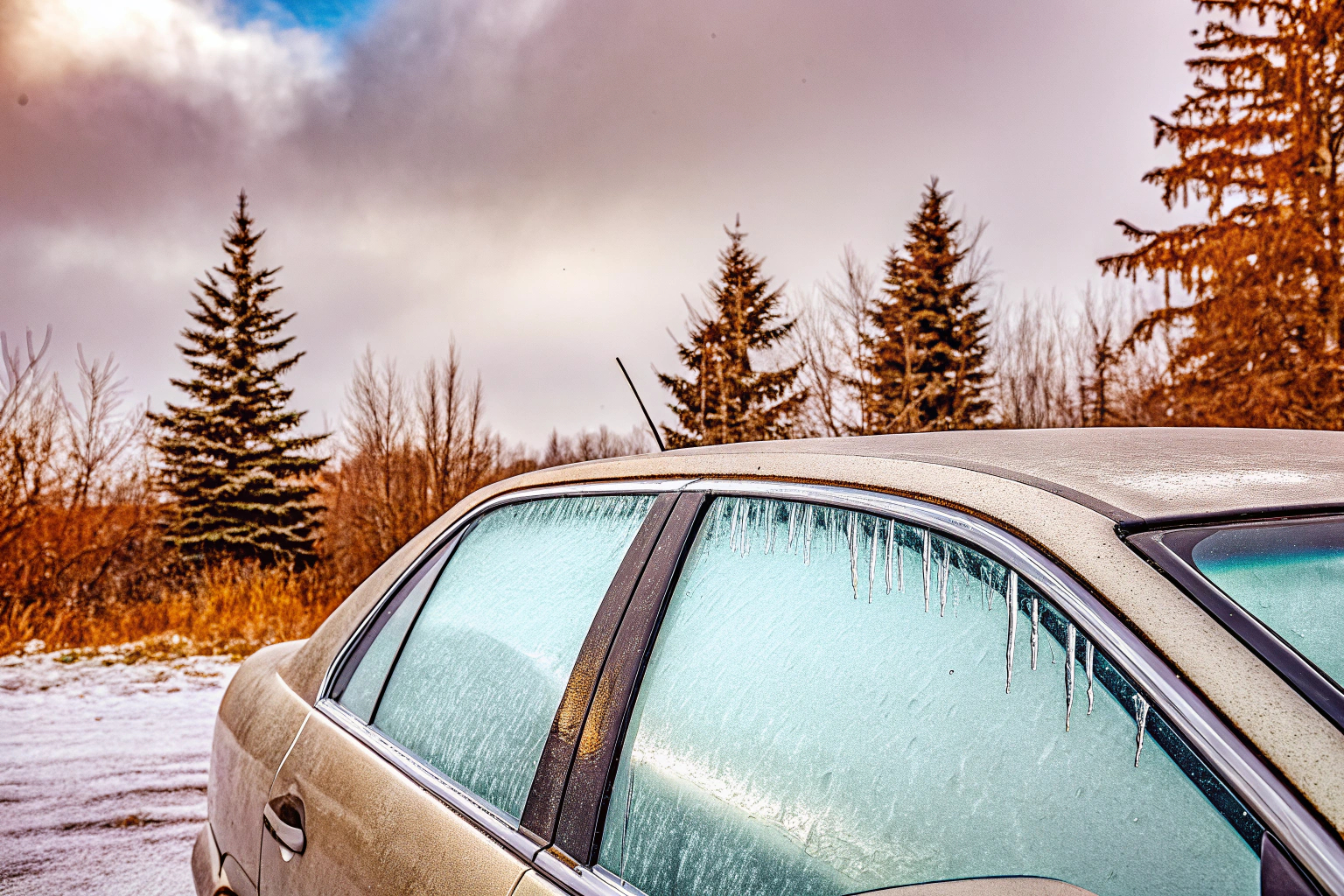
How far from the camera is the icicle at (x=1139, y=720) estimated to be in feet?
2.25

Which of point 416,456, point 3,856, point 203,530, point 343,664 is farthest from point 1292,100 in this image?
point 203,530

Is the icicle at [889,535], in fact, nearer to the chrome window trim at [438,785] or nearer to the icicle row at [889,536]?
the icicle row at [889,536]

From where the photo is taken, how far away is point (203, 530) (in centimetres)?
2395

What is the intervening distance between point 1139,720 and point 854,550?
40cm

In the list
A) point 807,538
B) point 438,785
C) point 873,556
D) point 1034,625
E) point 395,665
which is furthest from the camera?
point 395,665

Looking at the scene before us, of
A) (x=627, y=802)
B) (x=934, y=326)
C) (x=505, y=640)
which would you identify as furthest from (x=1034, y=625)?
(x=934, y=326)

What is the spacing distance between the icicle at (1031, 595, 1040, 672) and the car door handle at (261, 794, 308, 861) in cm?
134

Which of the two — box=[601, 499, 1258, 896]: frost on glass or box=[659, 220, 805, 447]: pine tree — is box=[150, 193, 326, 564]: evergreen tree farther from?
box=[601, 499, 1258, 896]: frost on glass

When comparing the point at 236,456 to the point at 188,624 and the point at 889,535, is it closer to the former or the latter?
the point at 188,624

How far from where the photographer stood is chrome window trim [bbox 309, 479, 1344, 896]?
1.90 feet

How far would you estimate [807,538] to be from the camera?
1.11m

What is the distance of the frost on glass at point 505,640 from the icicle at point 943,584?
0.56m

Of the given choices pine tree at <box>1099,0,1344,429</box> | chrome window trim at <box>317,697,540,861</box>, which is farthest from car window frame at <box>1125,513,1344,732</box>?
pine tree at <box>1099,0,1344,429</box>

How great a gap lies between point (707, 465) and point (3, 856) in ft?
11.7
